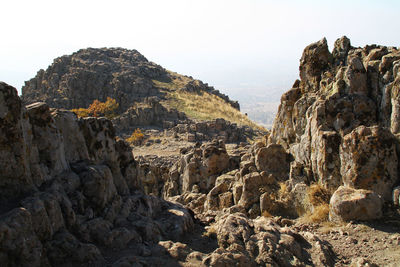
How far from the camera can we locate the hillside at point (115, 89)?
67.7 metres

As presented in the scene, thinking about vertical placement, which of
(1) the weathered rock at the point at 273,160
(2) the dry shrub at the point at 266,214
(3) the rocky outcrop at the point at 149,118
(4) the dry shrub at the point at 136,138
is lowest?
(2) the dry shrub at the point at 266,214

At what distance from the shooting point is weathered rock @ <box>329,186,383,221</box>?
11.5 meters

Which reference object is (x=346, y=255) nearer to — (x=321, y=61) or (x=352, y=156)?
(x=352, y=156)

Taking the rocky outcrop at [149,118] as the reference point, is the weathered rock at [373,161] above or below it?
below

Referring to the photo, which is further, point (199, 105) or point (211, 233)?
point (199, 105)

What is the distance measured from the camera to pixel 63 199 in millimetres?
9461

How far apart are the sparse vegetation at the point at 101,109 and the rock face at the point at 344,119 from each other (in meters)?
47.9

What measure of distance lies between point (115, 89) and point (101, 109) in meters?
8.16

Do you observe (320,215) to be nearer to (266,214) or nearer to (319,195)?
(319,195)

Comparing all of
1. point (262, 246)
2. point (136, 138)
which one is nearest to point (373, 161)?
point (262, 246)

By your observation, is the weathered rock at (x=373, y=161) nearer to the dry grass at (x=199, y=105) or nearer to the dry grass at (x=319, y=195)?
the dry grass at (x=319, y=195)

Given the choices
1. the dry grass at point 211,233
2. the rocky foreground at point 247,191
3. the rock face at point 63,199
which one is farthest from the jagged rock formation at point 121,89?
the dry grass at point 211,233

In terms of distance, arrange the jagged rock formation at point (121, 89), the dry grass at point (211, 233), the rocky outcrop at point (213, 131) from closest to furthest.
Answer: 1. the dry grass at point (211, 233)
2. the rocky outcrop at point (213, 131)
3. the jagged rock formation at point (121, 89)

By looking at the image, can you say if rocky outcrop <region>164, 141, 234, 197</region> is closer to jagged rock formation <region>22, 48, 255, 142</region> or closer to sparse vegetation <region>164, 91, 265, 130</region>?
jagged rock formation <region>22, 48, 255, 142</region>
